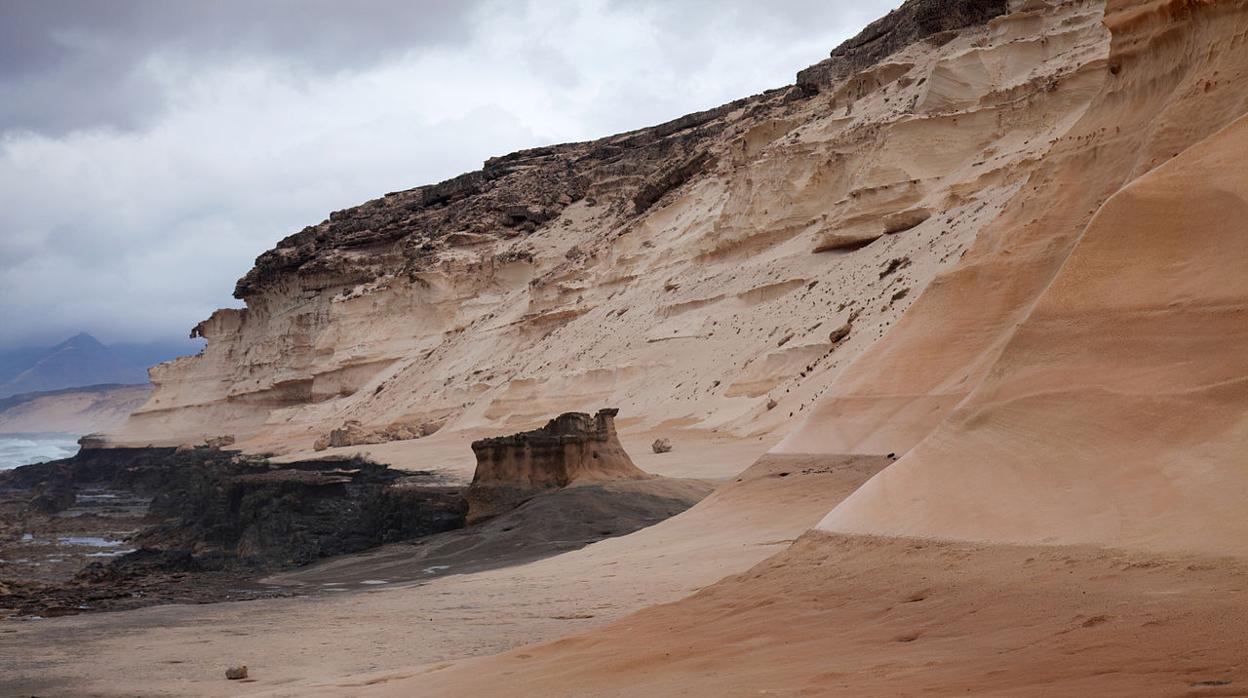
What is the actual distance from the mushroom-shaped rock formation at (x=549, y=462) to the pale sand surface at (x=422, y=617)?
5.47 m

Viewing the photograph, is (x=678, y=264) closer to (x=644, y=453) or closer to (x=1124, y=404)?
(x=644, y=453)

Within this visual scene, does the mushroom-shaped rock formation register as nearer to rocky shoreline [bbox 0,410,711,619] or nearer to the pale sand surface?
rocky shoreline [bbox 0,410,711,619]

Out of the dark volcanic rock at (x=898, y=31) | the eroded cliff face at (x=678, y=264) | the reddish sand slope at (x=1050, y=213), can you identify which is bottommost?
the reddish sand slope at (x=1050, y=213)

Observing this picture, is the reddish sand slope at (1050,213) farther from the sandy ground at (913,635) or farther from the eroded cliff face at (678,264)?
the eroded cliff face at (678,264)

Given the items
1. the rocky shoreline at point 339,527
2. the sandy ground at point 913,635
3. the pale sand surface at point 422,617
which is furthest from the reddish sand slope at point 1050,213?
the rocky shoreline at point 339,527

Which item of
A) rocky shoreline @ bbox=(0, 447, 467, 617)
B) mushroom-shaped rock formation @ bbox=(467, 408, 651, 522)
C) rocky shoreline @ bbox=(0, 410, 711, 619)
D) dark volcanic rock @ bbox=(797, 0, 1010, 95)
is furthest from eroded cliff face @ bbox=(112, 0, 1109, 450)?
rocky shoreline @ bbox=(0, 447, 467, 617)

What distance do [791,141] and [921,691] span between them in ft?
132

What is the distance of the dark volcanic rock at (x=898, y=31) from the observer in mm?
42688

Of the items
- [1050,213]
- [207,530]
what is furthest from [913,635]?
[207,530]

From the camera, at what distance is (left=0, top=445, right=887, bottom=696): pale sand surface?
28.7ft

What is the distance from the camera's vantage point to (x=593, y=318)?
46.4 metres

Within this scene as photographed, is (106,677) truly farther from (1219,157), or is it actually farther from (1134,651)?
(1219,157)

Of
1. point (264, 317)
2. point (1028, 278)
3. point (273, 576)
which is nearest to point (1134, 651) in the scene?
point (1028, 278)

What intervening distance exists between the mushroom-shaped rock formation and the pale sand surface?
5467mm
